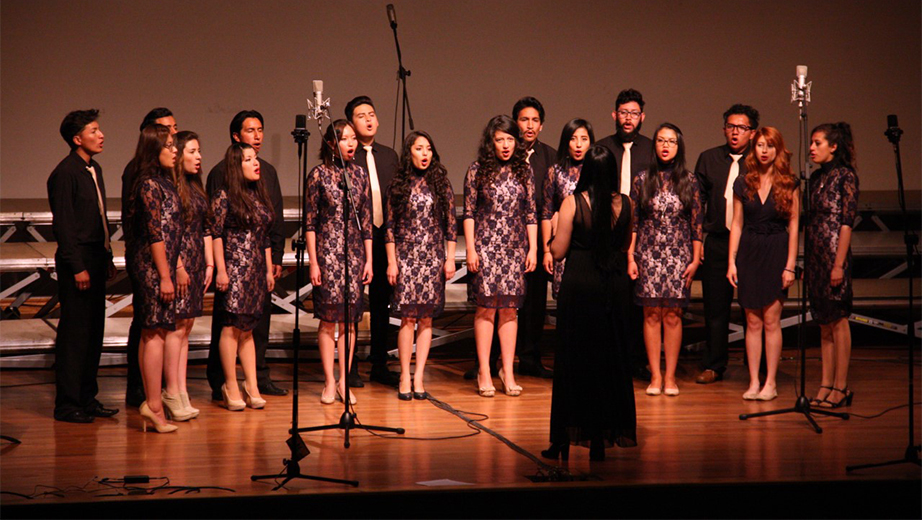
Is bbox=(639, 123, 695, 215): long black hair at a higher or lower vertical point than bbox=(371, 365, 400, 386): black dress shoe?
higher

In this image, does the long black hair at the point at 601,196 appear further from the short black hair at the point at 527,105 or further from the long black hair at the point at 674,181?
the short black hair at the point at 527,105

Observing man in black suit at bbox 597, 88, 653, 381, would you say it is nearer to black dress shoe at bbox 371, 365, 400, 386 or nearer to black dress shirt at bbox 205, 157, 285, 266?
black dress shoe at bbox 371, 365, 400, 386

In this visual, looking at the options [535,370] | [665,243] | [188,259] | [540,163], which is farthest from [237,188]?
[665,243]

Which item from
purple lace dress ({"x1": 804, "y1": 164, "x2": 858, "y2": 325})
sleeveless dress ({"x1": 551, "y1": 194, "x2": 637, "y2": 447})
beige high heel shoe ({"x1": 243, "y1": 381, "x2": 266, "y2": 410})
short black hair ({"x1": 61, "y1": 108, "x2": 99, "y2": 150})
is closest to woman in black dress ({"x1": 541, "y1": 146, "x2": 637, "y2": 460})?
sleeveless dress ({"x1": 551, "y1": 194, "x2": 637, "y2": 447})

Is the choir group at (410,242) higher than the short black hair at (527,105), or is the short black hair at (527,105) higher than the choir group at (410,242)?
the short black hair at (527,105)

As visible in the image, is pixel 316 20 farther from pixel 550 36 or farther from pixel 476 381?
pixel 476 381

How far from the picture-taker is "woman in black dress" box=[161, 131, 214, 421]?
4.53m

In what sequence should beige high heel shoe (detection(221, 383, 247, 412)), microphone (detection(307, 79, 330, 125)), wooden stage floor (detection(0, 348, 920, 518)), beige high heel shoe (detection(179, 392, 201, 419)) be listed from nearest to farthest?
1. wooden stage floor (detection(0, 348, 920, 518))
2. microphone (detection(307, 79, 330, 125))
3. beige high heel shoe (detection(179, 392, 201, 419))
4. beige high heel shoe (detection(221, 383, 247, 412))

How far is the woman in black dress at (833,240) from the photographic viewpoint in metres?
4.85

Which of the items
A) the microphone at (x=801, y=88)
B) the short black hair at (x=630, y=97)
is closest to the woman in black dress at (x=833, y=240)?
the microphone at (x=801, y=88)

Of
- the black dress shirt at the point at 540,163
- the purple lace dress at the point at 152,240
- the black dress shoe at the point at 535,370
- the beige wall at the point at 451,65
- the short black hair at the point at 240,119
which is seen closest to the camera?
the purple lace dress at the point at 152,240

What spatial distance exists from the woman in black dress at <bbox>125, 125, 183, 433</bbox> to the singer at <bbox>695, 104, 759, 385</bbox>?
3142 mm

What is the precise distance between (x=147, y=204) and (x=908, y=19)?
21.3 ft

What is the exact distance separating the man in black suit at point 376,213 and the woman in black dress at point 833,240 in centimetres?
229
